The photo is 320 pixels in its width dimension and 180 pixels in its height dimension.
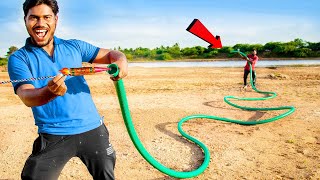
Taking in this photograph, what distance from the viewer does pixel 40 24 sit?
2205mm

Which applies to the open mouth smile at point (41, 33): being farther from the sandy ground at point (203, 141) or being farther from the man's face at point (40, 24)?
the sandy ground at point (203, 141)

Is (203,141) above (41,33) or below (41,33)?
below

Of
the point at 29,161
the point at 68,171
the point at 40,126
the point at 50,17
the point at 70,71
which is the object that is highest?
the point at 50,17

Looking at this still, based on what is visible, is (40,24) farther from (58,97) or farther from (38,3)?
(58,97)

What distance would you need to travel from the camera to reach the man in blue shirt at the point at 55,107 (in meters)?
2.21

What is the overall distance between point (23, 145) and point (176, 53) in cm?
5612

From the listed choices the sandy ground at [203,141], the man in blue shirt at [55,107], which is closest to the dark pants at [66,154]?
the man in blue shirt at [55,107]

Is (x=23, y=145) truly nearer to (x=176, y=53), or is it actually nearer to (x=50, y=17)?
(x=50, y=17)

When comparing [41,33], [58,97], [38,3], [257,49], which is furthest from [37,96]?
[257,49]

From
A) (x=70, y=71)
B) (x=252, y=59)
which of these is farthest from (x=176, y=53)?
(x=70, y=71)

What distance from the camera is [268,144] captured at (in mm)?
5410

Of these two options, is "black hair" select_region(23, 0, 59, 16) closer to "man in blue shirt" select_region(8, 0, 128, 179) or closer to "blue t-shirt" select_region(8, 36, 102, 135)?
"man in blue shirt" select_region(8, 0, 128, 179)

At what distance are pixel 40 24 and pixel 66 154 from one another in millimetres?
1023

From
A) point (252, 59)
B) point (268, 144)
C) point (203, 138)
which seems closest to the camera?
point (268, 144)
